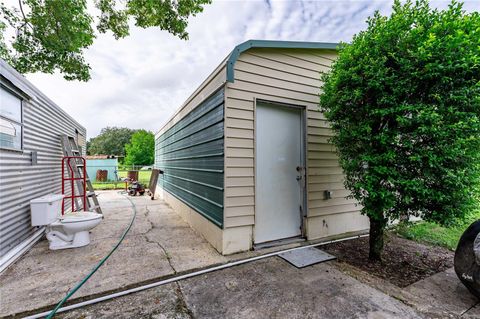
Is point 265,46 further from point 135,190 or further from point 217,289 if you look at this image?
point 135,190

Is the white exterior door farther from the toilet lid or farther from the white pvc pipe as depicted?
the white pvc pipe

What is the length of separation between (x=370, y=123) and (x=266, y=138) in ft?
4.36

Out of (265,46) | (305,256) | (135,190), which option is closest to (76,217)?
(305,256)

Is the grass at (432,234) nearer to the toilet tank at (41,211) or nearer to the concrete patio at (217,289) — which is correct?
the concrete patio at (217,289)

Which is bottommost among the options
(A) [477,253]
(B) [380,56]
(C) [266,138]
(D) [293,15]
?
(A) [477,253]

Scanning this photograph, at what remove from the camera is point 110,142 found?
46406 millimetres

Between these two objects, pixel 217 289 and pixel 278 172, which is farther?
pixel 278 172

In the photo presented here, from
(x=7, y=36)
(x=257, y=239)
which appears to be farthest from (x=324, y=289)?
(x=7, y=36)

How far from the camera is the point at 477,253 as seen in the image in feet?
5.98

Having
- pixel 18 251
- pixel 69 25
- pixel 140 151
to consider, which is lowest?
pixel 18 251

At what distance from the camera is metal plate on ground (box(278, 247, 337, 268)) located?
8.51ft

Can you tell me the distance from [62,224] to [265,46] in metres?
3.82

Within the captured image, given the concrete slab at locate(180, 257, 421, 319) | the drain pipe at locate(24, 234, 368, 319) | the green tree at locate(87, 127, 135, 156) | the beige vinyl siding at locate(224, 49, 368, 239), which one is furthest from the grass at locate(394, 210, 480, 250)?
the green tree at locate(87, 127, 135, 156)

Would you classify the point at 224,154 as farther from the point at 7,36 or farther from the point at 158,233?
the point at 7,36
